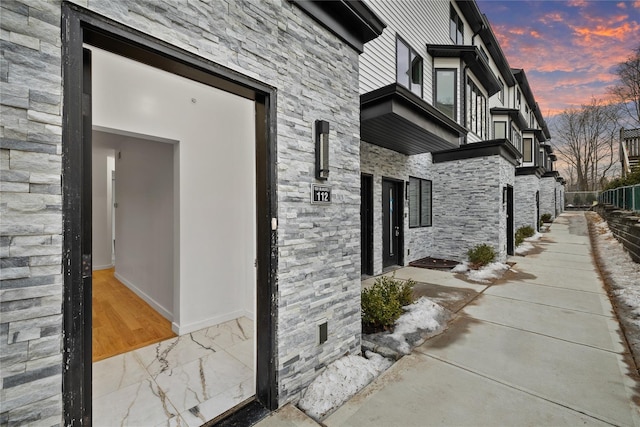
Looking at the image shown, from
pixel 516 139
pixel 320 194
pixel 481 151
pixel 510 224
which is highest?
pixel 516 139

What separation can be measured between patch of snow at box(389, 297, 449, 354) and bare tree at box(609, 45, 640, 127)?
22.3 meters

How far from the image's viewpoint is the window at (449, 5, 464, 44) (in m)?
9.20

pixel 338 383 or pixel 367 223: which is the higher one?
pixel 367 223

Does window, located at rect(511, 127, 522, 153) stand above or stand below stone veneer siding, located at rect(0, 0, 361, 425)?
above

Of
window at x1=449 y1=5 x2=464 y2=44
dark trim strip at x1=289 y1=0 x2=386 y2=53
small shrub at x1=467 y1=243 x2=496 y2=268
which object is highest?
window at x1=449 y1=5 x2=464 y2=44

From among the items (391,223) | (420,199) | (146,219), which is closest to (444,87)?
(420,199)

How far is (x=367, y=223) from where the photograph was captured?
638 cm

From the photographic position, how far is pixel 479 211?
25.3 ft

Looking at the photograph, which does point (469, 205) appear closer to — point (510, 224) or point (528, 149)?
point (510, 224)

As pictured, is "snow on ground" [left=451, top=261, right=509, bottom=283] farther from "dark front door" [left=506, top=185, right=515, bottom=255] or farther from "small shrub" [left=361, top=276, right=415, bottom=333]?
"small shrub" [left=361, top=276, right=415, bottom=333]

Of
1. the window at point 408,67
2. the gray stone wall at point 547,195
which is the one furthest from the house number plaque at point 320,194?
the gray stone wall at point 547,195

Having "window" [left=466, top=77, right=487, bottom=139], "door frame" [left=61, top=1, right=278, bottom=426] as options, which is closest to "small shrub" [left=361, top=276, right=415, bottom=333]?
"door frame" [left=61, top=1, right=278, bottom=426]

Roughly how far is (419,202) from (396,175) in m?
1.59

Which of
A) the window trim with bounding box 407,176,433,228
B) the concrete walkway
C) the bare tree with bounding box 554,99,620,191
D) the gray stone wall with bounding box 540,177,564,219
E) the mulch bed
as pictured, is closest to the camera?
the concrete walkway
